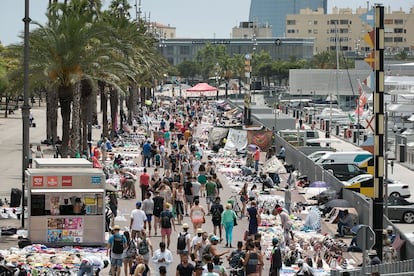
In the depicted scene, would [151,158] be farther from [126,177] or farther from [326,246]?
[326,246]

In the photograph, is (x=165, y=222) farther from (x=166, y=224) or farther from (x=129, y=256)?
(x=129, y=256)

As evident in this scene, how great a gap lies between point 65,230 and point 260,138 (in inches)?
1102

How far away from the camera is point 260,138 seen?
49.9 m

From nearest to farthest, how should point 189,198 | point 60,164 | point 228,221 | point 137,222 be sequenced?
point 137,222, point 228,221, point 60,164, point 189,198

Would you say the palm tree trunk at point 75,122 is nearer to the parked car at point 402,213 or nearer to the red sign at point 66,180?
the parked car at point 402,213

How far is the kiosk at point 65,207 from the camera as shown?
2244cm

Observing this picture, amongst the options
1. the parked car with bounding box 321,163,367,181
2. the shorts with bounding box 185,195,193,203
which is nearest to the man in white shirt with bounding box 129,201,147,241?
the shorts with bounding box 185,195,193,203

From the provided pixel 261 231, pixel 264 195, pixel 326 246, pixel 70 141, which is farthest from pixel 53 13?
pixel 326 246

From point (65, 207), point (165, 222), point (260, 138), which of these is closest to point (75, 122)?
→ point (260, 138)

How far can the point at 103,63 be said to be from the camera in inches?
1517

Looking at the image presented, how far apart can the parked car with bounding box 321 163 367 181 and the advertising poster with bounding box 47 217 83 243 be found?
1767 cm

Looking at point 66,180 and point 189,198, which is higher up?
point 66,180

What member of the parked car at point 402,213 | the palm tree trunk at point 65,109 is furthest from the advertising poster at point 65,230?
the palm tree trunk at point 65,109

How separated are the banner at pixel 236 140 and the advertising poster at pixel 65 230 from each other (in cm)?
2641
